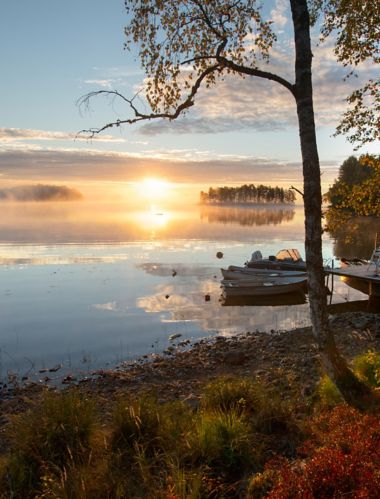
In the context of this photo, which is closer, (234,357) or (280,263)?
(234,357)

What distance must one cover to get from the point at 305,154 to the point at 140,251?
41431 mm

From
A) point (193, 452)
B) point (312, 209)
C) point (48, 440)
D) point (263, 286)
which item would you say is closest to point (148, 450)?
point (193, 452)

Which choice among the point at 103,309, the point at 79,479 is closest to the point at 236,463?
the point at 79,479

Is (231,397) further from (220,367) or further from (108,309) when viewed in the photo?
(108,309)

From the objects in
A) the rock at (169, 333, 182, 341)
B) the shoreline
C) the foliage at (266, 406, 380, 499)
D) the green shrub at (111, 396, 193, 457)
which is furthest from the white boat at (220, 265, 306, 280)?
the foliage at (266, 406, 380, 499)

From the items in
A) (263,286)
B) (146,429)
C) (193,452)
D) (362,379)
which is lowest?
(263,286)

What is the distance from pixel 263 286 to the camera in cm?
2695

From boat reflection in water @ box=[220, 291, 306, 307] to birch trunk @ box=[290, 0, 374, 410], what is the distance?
58.4 ft

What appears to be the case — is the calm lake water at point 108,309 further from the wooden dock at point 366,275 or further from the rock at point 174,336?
the wooden dock at point 366,275

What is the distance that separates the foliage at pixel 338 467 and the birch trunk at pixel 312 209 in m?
0.87

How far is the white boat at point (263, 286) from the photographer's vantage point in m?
26.5

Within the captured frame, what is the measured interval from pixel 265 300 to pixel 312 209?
20754 mm

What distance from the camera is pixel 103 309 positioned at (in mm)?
22438

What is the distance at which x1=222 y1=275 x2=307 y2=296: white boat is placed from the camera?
26.5m
